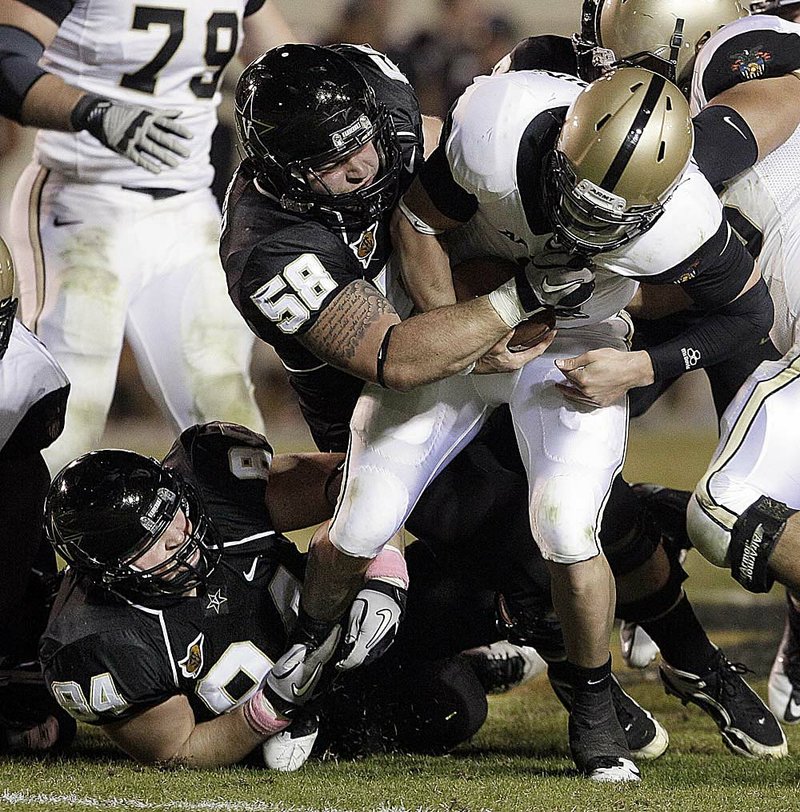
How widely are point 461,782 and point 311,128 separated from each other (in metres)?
1.09

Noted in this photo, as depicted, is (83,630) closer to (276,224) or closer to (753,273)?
(276,224)

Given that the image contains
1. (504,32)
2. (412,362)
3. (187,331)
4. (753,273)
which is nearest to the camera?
(412,362)

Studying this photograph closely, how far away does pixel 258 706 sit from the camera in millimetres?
2178

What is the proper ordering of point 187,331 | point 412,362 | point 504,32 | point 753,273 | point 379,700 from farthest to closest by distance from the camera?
point 504,32 → point 187,331 → point 379,700 → point 753,273 → point 412,362

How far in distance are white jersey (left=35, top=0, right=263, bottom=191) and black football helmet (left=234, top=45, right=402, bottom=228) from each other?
4.25 ft

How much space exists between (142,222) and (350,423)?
1311 millimetres

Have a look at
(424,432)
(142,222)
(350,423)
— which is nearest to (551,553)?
(424,432)

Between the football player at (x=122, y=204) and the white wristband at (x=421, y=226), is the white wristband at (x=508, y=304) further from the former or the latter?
the football player at (x=122, y=204)

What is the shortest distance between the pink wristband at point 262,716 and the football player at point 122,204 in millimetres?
1198

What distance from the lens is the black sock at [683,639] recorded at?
2525 millimetres

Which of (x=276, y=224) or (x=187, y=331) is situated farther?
(x=187, y=331)

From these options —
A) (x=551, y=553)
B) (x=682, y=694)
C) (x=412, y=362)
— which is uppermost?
(x=412, y=362)

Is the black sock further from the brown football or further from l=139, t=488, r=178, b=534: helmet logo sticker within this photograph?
l=139, t=488, r=178, b=534: helmet logo sticker

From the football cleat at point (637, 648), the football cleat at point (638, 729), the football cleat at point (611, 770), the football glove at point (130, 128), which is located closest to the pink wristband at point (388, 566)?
the football cleat at point (638, 729)
